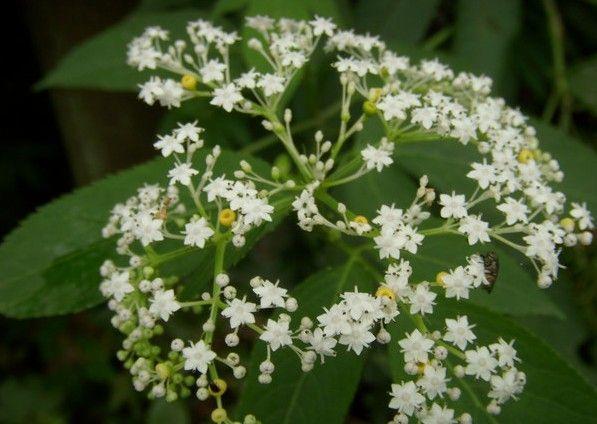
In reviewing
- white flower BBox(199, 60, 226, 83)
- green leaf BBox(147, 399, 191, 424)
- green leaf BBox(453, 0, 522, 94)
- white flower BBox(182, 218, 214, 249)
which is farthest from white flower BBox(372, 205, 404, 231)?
green leaf BBox(147, 399, 191, 424)

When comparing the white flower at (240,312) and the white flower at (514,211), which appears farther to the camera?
the white flower at (514,211)

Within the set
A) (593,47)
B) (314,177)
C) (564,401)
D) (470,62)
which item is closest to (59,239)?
(314,177)

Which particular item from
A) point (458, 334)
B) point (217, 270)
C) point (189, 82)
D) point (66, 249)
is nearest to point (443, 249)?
point (458, 334)

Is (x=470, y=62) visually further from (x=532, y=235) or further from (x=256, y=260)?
(x=256, y=260)

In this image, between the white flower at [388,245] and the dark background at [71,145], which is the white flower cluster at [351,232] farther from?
the dark background at [71,145]

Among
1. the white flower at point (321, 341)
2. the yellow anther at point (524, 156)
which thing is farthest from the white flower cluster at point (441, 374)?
the yellow anther at point (524, 156)

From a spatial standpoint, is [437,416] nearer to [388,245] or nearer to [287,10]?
[388,245]
